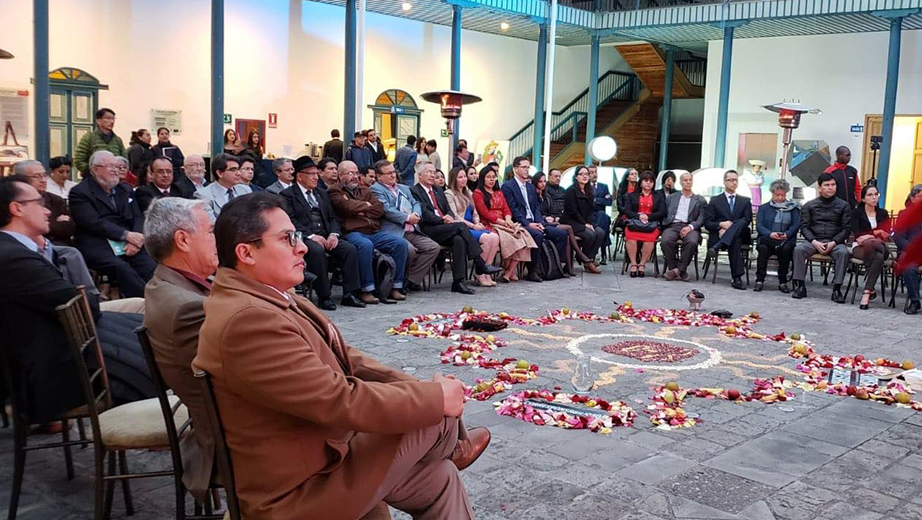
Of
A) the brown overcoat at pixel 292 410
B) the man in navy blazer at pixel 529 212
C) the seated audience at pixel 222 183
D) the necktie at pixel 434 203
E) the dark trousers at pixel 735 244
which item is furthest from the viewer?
the man in navy blazer at pixel 529 212

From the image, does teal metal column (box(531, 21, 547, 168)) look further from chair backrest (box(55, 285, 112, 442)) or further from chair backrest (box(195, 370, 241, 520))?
chair backrest (box(195, 370, 241, 520))

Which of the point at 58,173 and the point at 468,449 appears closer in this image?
the point at 468,449

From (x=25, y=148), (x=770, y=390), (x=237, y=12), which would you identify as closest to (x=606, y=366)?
(x=770, y=390)

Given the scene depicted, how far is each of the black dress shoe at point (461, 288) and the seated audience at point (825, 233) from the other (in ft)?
11.9

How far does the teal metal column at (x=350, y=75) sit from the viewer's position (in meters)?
13.6

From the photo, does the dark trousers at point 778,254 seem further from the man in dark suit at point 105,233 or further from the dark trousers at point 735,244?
the man in dark suit at point 105,233

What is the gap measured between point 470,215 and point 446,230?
0.91 m

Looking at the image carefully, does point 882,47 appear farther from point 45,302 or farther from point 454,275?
point 45,302

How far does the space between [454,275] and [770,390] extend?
4.19m

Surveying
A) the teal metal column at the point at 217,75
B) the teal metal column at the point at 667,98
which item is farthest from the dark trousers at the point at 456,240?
the teal metal column at the point at 667,98

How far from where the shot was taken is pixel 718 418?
4.55 metres

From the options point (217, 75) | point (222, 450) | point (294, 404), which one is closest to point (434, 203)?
point (217, 75)

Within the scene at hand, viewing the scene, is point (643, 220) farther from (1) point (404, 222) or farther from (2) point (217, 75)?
(2) point (217, 75)

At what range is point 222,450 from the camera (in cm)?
217
